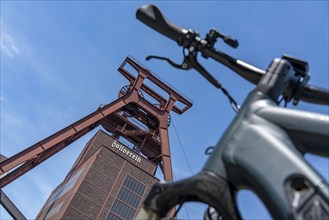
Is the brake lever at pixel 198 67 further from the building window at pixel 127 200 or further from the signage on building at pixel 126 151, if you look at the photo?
the signage on building at pixel 126 151

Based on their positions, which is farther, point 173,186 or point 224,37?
point 224,37

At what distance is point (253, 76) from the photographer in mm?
1822

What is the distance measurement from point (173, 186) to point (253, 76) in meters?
0.74

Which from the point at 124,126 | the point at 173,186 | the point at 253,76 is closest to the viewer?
the point at 173,186

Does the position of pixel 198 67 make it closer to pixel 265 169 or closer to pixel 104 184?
pixel 265 169

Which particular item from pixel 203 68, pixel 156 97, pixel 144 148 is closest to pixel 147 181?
pixel 144 148

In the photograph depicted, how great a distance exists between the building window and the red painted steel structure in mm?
2314

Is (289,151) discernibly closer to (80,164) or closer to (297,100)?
(297,100)

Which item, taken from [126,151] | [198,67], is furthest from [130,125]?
[198,67]

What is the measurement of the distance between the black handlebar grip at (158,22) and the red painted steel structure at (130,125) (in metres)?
15.9

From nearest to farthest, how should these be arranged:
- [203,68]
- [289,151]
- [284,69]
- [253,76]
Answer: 1. [289,151]
2. [284,69]
3. [253,76]
4. [203,68]

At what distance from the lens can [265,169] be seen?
4.38ft

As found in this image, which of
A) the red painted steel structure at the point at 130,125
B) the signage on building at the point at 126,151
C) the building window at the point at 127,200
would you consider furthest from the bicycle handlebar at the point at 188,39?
the signage on building at the point at 126,151

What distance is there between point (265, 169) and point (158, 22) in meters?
0.99
